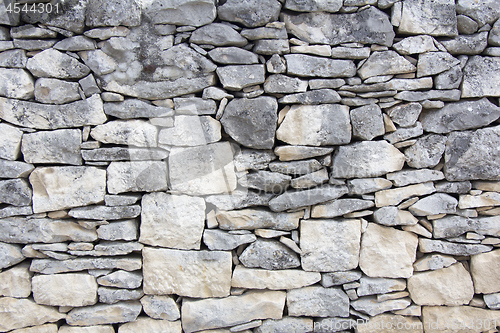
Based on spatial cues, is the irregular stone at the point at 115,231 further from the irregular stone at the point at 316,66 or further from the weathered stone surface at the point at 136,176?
the irregular stone at the point at 316,66

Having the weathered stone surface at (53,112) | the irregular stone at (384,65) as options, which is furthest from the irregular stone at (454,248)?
the weathered stone surface at (53,112)

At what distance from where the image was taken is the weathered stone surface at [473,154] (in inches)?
84.0

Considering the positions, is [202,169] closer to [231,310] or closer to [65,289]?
[231,310]

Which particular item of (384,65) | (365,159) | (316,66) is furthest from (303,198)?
(384,65)

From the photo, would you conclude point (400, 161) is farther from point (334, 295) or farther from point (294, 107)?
point (334, 295)

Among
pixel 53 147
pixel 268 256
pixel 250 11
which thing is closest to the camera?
pixel 250 11

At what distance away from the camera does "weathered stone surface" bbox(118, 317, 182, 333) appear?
2207 millimetres

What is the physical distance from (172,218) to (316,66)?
1.42 m

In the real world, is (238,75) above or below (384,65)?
below

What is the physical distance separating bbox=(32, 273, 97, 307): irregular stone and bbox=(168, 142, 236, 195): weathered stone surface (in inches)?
36.0

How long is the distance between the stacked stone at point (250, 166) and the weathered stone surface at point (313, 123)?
0.04 ft

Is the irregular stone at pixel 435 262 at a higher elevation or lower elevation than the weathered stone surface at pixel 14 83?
lower

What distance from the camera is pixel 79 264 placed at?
2.14 metres

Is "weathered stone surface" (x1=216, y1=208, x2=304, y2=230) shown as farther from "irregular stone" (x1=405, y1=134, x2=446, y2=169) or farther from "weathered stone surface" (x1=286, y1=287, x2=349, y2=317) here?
"irregular stone" (x1=405, y1=134, x2=446, y2=169)
